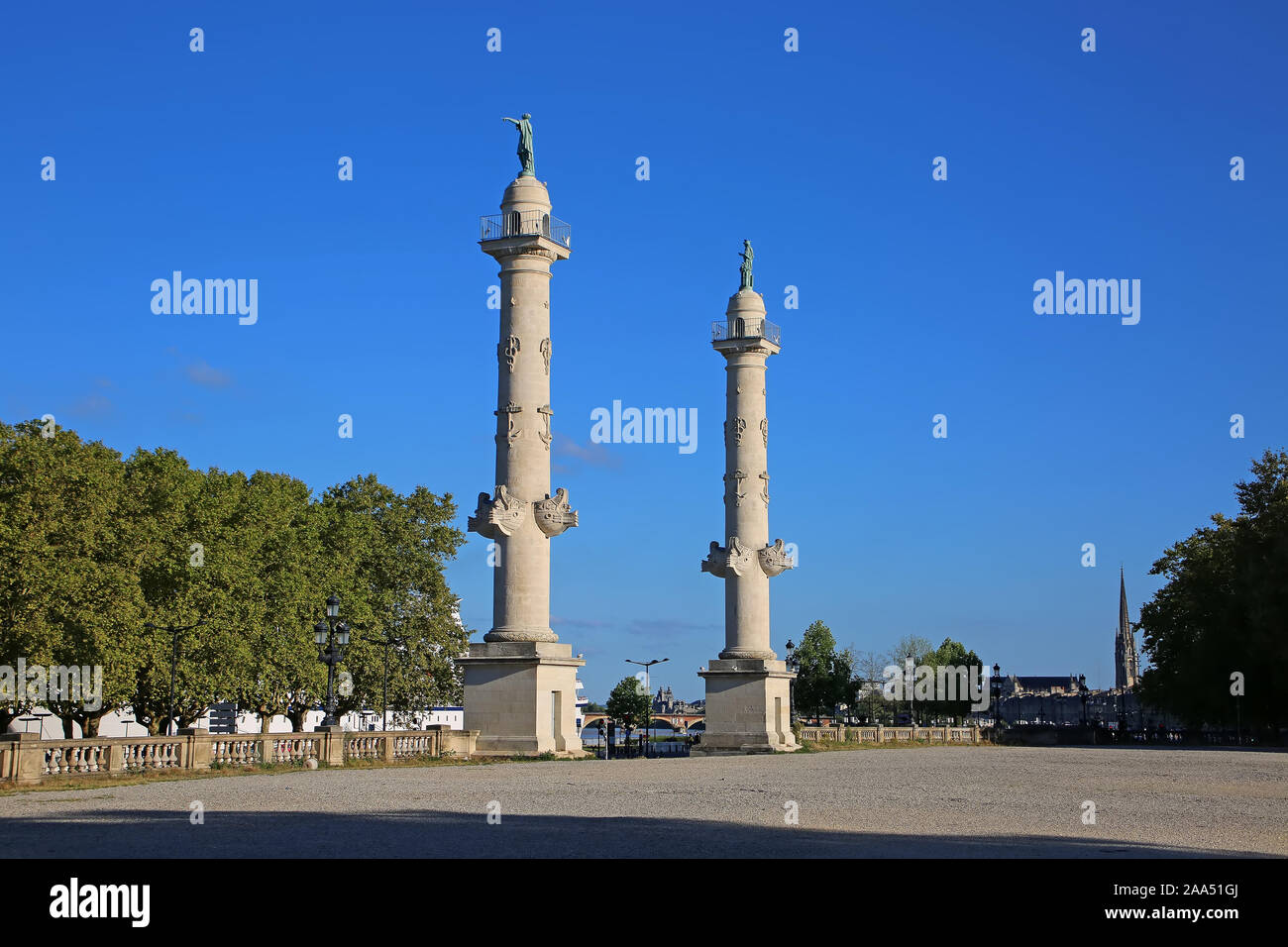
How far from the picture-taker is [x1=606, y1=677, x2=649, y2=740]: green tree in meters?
159

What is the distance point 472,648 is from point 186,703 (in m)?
16.6

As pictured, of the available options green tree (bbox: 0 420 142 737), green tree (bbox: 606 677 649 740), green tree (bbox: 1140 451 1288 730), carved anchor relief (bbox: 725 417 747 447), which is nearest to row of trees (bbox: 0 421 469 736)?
green tree (bbox: 0 420 142 737)

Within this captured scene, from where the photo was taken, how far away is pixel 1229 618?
69188 millimetres

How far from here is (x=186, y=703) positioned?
5338cm

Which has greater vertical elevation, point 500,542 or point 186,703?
point 500,542

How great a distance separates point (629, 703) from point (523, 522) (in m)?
121

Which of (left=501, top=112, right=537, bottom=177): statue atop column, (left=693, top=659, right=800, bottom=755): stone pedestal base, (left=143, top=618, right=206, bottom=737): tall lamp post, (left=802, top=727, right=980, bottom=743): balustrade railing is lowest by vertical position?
(left=802, top=727, right=980, bottom=743): balustrade railing

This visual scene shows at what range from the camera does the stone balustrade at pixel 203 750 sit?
87.2 feet

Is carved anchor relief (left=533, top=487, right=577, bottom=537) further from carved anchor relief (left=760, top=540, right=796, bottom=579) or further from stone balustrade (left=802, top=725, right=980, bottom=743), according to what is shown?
stone balustrade (left=802, top=725, right=980, bottom=743)

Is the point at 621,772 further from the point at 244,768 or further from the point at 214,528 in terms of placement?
the point at 214,528

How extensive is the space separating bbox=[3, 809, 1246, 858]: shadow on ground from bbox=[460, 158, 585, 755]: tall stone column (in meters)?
23.2

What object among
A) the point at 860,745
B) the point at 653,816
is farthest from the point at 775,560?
the point at 653,816

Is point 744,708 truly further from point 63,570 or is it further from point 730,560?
point 63,570
